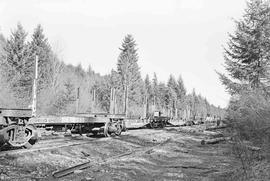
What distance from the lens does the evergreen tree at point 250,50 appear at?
19594 millimetres

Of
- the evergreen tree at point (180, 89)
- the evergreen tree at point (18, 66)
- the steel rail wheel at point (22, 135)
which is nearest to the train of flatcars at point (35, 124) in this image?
the steel rail wheel at point (22, 135)

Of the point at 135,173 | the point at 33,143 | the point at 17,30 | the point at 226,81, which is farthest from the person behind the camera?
the point at 17,30

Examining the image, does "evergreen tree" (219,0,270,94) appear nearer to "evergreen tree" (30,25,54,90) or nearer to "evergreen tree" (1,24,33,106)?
"evergreen tree" (1,24,33,106)

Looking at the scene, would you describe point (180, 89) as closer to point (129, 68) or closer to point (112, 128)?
point (129, 68)

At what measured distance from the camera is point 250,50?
65.4ft

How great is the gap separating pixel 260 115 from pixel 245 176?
185 inches

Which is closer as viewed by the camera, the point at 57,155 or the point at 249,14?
the point at 57,155

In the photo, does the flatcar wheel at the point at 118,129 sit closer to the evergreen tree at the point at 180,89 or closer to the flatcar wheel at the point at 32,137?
the flatcar wheel at the point at 32,137

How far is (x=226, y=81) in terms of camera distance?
808 inches

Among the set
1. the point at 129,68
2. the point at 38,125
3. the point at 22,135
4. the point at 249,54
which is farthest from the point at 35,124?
the point at 129,68

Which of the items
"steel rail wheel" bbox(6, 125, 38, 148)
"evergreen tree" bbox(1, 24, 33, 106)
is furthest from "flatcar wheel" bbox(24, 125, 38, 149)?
"evergreen tree" bbox(1, 24, 33, 106)

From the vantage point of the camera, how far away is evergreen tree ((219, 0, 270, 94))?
19594 mm

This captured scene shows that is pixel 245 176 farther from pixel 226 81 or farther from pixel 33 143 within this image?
pixel 226 81

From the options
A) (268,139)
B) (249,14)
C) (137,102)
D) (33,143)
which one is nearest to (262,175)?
(268,139)
